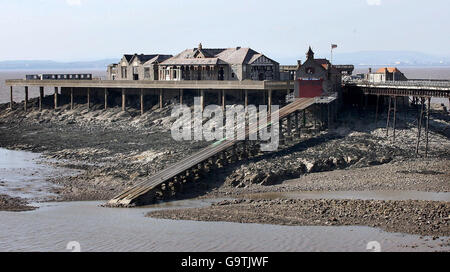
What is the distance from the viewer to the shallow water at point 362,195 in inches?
1874

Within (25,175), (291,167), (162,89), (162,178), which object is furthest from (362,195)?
(162,89)

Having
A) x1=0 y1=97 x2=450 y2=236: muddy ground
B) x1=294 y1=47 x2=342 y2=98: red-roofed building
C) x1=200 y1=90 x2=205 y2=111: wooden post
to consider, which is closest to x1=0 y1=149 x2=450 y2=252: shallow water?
x1=0 y1=97 x2=450 y2=236: muddy ground

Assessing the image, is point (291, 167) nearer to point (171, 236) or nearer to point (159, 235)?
point (171, 236)

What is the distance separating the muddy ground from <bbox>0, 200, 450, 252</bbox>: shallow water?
1511mm

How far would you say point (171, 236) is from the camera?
130 feet

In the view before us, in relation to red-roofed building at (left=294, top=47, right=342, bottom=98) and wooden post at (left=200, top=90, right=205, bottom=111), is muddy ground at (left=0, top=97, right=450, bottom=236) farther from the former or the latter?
wooden post at (left=200, top=90, right=205, bottom=111)

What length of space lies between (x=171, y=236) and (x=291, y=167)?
17473 mm

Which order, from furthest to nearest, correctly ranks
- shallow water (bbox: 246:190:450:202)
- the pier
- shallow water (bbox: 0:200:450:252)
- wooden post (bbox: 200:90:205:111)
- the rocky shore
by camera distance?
wooden post (bbox: 200:90:205:111) → the pier → shallow water (bbox: 246:190:450:202) → the rocky shore → shallow water (bbox: 0:200:450:252)

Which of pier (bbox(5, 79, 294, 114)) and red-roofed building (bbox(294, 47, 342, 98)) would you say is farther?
pier (bbox(5, 79, 294, 114))

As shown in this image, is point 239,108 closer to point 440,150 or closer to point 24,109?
point 440,150

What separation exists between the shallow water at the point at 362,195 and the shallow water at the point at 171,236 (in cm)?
754

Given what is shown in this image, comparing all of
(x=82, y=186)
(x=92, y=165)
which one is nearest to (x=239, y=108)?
(x=92, y=165)

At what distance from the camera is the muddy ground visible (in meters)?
43.4

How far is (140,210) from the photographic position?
1786 inches
